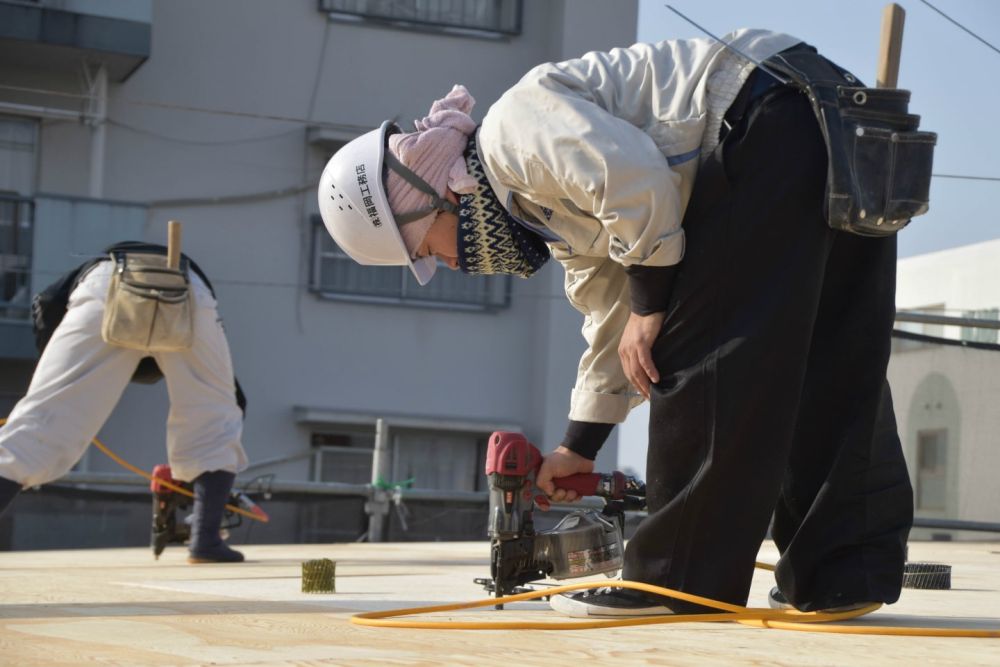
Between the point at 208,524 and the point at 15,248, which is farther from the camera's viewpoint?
the point at 15,248

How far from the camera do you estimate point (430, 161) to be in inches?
104

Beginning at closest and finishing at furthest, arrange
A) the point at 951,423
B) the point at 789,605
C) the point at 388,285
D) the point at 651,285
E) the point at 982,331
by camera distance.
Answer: the point at 651,285, the point at 789,605, the point at 951,423, the point at 982,331, the point at 388,285

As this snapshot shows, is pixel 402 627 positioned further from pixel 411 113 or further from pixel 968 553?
pixel 411 113

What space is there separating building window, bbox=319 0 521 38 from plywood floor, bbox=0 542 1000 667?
1060 centimetres

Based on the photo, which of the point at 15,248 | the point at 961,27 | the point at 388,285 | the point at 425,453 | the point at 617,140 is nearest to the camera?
the point at 617,140

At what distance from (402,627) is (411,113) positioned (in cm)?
1210

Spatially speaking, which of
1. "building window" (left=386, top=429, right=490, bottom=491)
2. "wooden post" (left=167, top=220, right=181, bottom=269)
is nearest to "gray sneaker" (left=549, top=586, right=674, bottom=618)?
"wooden post" (left=167, top=220, right=181, bottom=269)

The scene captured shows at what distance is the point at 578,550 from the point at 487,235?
2.05 feet

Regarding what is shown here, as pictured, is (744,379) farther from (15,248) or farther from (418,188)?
(15,248)

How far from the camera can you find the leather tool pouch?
2.29m

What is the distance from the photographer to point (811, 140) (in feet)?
7.75

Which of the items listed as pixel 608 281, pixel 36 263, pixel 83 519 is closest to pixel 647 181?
pixel 608 281

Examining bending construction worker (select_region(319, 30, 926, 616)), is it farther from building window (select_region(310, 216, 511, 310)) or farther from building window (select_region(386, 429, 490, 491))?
building window (select_region(386, 429, 490, 491))

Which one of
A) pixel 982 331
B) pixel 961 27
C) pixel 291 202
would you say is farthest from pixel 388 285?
pixel 961 27
